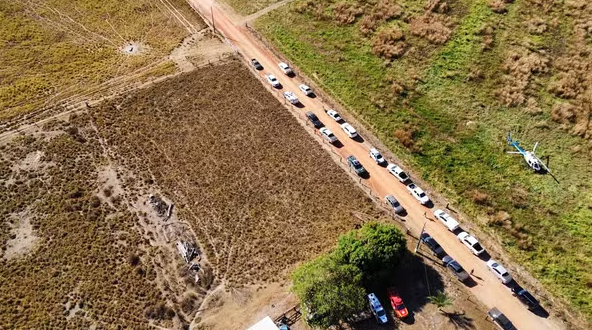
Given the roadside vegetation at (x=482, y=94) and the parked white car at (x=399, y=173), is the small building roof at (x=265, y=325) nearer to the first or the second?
the parked white car at (x=399, y=173)

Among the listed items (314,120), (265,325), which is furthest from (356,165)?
(265,325)

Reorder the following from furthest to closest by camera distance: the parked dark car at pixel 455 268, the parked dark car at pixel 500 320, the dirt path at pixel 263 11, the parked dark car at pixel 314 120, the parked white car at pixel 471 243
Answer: the dirt path at pixel 263 11 < the parked dark car at pixel 314 120 < the parked white car at pixel 471 243 < the parked dark car at pixel 455 268 < the parked dark car at pixel 500 320

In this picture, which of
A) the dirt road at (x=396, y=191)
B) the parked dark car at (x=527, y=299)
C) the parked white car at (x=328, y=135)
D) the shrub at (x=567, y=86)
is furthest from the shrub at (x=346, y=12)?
the parked dark car at (x=527, y=299)

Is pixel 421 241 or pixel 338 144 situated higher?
pixel 338 144

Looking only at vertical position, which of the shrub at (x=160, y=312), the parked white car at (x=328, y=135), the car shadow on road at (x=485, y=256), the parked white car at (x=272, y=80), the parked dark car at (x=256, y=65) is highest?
the parked dark car at (x=256, y=65)

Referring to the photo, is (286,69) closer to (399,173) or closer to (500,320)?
(399,173)

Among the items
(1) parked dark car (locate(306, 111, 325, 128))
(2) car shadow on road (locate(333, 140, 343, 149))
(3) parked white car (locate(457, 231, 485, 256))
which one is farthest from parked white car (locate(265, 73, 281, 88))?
(3) parked white car (locate(457, 231, 485, 256))

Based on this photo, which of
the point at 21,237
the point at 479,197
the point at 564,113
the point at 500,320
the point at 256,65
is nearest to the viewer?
the point at 500,320
